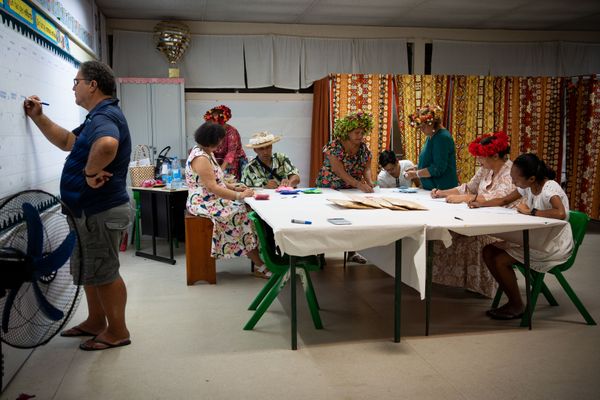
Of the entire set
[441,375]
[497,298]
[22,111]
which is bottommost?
[441,375]

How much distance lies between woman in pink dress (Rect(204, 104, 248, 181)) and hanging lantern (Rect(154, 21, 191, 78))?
979mm

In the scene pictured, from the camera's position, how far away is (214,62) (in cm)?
685

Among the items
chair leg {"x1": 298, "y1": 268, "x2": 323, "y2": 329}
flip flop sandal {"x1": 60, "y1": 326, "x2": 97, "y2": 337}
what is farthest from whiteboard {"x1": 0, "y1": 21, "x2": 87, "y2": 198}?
chair leg {"x1": 298, "y1": 268, "x2": 323, "y2": 329}

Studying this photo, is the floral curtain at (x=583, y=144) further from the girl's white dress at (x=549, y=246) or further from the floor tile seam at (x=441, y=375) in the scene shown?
the floor tile seam at (x=441, y=375)

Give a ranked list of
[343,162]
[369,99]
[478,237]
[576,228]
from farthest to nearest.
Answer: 1. [369,99]
2. [343,162]
3. [478,237]
4. [576,228]

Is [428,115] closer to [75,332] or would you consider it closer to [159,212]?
[159,212]

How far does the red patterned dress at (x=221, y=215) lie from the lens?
4.08 meters

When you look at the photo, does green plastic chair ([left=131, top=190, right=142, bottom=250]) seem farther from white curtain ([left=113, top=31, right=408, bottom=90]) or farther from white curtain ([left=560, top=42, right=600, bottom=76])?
white curtain ([left=560, top=42, right=600, bottom=76])

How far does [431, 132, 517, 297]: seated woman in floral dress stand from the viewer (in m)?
3.62

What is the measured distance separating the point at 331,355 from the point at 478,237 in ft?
5.06

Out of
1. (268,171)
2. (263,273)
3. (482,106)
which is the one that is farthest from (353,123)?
(482,106)

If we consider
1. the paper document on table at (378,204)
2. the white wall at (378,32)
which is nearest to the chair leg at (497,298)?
the paper document on table at (378,204)

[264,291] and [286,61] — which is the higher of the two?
[286,61]

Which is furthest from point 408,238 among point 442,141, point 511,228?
point 442,141
